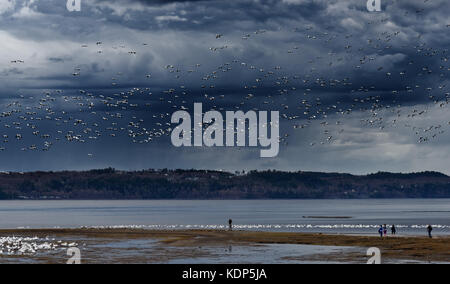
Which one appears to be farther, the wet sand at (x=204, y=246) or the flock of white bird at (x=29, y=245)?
the flock of white bird at (x=29, y=245)

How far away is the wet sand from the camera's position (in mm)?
69000

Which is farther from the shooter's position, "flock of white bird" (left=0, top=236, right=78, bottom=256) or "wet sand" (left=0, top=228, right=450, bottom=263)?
"flock of white bird" (left=0, top=236, right=78, bottom=256)

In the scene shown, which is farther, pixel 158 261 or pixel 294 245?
pixel 294 245

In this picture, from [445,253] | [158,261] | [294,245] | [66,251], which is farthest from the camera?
[294,245]

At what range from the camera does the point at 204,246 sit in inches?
3344

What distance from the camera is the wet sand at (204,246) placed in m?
69.0

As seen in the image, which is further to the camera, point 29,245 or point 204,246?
point 29,245
